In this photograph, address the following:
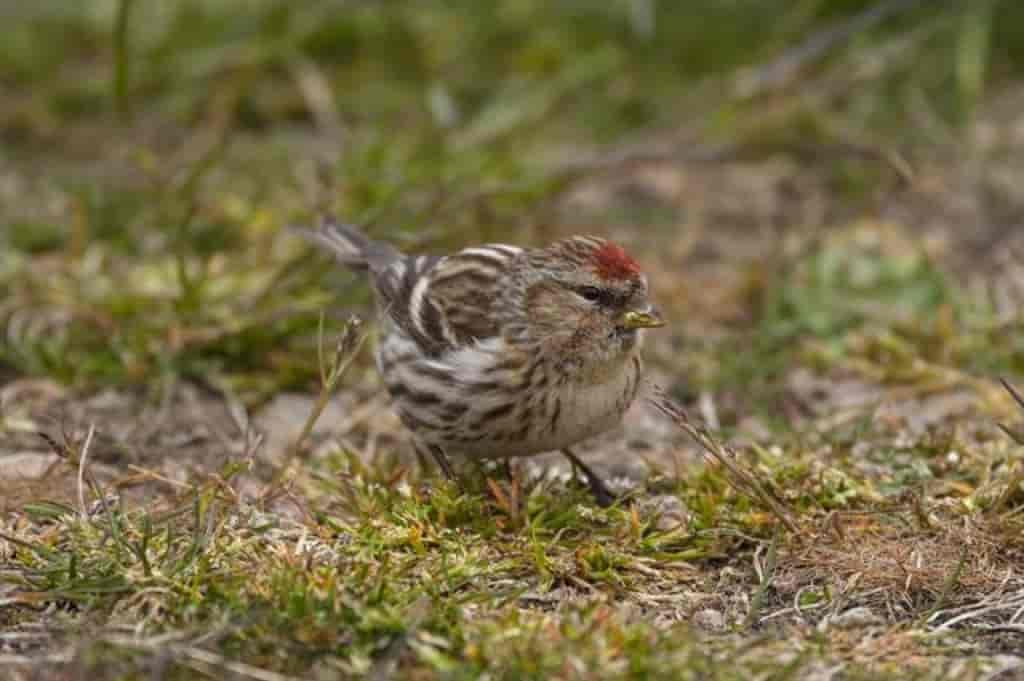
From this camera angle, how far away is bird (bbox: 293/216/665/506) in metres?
4.20

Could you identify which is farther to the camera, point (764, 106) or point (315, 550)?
point (764, 106)

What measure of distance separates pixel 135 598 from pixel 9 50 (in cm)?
473

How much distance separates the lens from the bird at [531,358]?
4.20 meters

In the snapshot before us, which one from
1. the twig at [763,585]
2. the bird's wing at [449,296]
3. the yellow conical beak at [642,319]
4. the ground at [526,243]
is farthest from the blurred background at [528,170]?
the twig at [763,585]

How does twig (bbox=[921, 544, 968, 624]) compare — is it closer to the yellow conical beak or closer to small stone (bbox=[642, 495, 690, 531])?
small stone (bbox=[642, 495, 690, 531])

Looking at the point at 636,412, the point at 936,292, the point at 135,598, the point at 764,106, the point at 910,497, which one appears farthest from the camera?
the point at 764,106

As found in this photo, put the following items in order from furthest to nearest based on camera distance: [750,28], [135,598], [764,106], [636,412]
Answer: [750,28] < [764,106] < [636,412] < [135,598]

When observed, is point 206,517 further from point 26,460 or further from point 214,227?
point 214,227

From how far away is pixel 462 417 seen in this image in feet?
13.9

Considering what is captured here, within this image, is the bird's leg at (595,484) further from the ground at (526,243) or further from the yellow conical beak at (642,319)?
the yellow conical beak at (642,319)

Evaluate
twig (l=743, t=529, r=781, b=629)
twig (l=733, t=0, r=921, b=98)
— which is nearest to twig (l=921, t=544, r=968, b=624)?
twig (l=743, t=529, r=781, b=629)

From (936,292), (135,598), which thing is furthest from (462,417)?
(936,292)

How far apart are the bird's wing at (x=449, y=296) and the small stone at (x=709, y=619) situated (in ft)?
3.40

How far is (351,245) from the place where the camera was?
5211 mm
